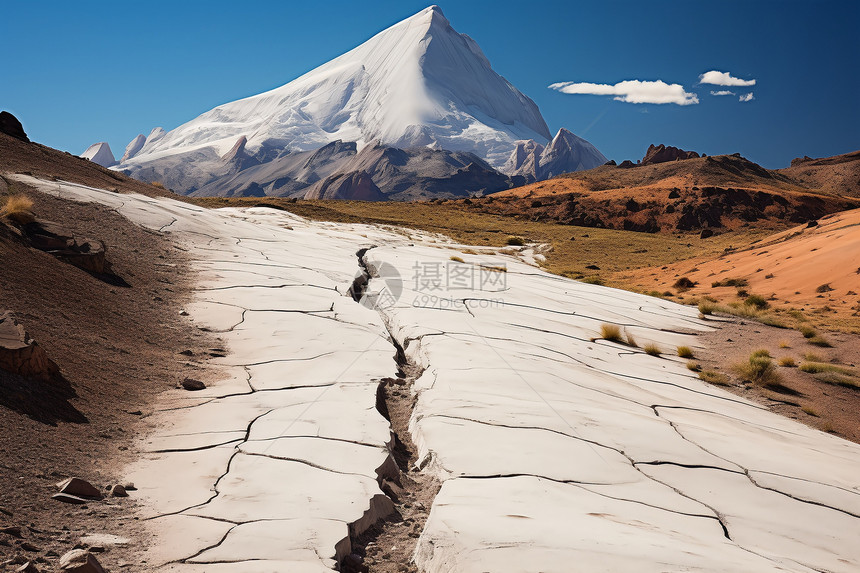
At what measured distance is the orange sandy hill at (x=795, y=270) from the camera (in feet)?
56.8

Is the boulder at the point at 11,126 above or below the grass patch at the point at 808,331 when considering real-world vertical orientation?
above

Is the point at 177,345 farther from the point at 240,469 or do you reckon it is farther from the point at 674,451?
the point at 674,451

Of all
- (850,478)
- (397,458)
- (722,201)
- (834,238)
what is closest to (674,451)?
(850,478)

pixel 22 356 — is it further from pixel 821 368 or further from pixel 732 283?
pixel 732 283

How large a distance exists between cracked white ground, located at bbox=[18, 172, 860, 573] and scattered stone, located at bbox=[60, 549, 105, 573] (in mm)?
287

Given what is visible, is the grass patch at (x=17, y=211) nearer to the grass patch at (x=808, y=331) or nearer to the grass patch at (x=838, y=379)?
the grass patch at (x=838, y=379)

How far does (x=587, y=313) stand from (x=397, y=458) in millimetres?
7608

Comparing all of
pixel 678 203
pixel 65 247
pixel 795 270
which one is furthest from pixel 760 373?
pixel 678 203

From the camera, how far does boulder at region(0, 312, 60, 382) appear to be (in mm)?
3945

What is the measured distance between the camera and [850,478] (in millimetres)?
5008

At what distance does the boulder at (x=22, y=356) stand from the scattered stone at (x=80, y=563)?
81.3 inches


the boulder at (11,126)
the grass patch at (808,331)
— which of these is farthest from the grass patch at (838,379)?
the boulder at (11,126)

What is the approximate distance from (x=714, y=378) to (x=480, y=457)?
19.2 feet

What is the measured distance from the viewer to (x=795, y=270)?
20.1 meters
